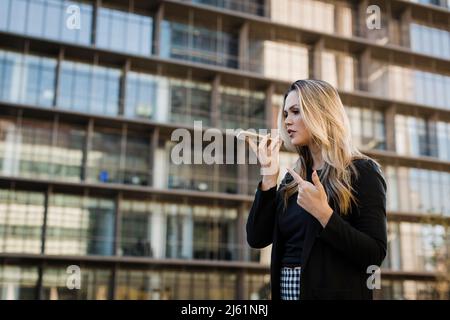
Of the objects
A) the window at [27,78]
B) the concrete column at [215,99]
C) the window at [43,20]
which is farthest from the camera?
the concrete column at [215,99]

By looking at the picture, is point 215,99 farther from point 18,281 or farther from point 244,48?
point 18,281

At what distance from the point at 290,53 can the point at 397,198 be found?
7807 millimetres

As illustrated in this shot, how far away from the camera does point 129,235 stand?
2228 centimetres

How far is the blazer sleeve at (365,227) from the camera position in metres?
1.80

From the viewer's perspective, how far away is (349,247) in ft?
5.91

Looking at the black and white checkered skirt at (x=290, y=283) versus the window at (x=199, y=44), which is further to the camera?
the window at (x=199, y=44)

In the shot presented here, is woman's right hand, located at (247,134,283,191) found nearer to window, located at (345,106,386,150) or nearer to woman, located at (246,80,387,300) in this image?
woman, located at (246,80,387,300)

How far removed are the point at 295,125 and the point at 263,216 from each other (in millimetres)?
359

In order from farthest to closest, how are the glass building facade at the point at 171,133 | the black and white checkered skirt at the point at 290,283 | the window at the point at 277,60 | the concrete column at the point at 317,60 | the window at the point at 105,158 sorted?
the concrete column at the point at 317,60 → the window at the point at 277,60 → the window at the point at 105,158 → the glass building facade at the point at 171,133 → the black and white checkered skirt at the point at 290,283

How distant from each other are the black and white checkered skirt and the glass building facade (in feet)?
65.2

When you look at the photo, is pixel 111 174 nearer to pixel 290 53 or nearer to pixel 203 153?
pixel 203 153

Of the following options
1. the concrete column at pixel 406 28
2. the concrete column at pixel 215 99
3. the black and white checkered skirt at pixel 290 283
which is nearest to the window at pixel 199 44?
the concrete column at pixel 215 99

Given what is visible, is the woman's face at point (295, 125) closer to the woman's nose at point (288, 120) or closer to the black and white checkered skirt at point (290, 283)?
the woman's nose at point (288, 120)

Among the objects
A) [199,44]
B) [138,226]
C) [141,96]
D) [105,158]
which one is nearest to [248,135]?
[138,226]
